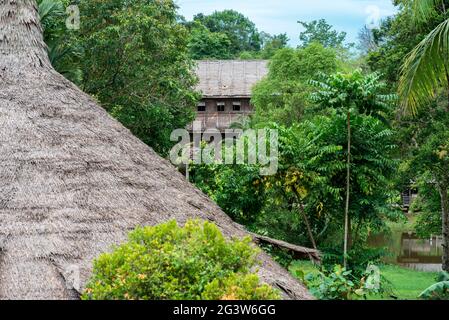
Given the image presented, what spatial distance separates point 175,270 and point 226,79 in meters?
29.5

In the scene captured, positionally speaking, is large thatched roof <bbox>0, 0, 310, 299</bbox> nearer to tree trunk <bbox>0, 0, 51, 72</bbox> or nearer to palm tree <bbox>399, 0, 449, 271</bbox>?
tree trunk <bbox>0, 0, 51, 72</bbox>

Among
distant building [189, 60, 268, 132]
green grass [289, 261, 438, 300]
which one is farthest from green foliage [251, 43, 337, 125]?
distant building [189, 60, 268, 132]

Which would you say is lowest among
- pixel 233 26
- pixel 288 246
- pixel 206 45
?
pixel 288 246

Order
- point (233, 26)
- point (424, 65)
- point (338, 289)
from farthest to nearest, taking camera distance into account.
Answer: point (233, 26) → point (424, 65) → point (338, 289)

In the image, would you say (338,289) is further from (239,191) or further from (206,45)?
(206,45)

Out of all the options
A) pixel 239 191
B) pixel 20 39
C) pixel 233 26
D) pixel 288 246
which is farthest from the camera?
pixel 233 26

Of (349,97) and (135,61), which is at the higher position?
(135,61)

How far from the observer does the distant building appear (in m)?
34.3

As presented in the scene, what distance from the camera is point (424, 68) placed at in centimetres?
1059

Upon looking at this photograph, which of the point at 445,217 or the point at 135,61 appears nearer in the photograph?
the point at 445,217

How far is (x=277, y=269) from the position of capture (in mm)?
7359

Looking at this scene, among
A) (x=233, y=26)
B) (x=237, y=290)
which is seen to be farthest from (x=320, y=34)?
(x=237, y=290)

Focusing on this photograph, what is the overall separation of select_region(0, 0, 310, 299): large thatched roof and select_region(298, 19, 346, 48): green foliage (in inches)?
1353

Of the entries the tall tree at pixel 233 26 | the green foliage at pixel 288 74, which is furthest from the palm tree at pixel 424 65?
the tall tree at pixel 233 26
